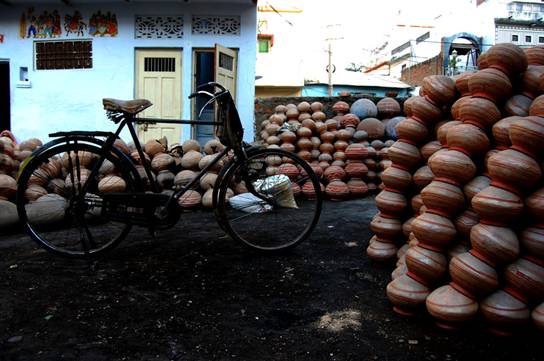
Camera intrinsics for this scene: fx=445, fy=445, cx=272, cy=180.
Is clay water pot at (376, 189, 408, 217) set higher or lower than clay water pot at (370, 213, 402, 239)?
higher

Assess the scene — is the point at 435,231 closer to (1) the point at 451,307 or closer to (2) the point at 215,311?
(1) the point at 451,307

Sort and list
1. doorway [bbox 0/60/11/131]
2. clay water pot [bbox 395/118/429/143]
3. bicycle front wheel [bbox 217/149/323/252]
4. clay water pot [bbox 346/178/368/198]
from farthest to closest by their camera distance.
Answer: doorway [bbox 0/60/11/131] < clay water pot [bbox 346/178/368/198] < bicycle front wheel [bbox 217/149/323/252] < clay water pot [bbox 395/118/429/143]

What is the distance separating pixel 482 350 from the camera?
2.04 meters

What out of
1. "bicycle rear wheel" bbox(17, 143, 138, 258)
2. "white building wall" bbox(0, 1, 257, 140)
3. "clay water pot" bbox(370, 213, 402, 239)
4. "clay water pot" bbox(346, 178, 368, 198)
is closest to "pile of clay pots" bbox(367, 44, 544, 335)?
"clay water pot" bbox(370, 213, 402, 239)

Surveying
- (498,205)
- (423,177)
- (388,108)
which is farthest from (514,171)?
(388,108)

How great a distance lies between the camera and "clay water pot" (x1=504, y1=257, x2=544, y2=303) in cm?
205

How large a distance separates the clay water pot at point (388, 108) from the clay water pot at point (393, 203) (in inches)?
233

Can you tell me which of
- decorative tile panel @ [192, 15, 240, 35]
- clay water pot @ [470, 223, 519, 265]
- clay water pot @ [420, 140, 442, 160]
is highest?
decorative tile panel @ [192, 15, 240, 35]

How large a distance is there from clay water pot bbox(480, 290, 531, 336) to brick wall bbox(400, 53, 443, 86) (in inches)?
813

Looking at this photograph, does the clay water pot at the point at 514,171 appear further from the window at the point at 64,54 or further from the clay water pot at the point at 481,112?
the window at the point at 64,54

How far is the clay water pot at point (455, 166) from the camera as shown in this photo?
2.35 metres

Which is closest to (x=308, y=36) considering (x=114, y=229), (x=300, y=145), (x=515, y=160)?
(x=300, y=145)

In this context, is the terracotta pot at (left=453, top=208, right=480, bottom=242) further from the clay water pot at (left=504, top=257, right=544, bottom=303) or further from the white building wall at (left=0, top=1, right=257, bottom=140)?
the white building wall at (left=0, top=1, right=257, bottom=140)

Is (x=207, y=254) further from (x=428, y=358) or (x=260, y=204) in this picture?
(x=428, y=358)
